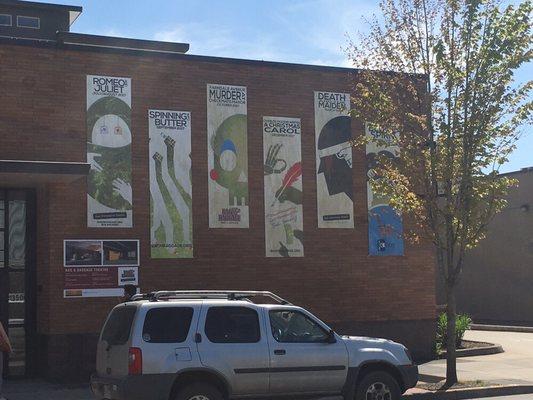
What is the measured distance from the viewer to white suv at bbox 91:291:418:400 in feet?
30.5

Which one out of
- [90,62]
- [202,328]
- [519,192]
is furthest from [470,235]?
[519,192]

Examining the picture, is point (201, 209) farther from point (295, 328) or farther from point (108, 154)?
point (295, 328)

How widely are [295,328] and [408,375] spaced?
6.04ft

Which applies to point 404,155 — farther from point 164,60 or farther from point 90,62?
point 90,62

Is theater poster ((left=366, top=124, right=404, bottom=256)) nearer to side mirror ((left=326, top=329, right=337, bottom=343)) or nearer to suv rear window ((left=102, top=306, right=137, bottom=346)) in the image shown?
side mirror ((left=326, top=329, right=337, bottom=343))

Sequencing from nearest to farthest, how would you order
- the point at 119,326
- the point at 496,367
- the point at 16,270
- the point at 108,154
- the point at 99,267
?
1. the point at 119,326
2. the point at 99,267
3. the point at 16,270
4. the point at 108,154
5. the point at 496,367

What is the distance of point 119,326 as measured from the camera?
391 inches

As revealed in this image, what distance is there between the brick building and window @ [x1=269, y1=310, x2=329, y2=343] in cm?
518

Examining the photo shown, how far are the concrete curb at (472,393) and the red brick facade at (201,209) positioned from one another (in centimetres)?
422

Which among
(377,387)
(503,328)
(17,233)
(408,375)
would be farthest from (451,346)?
(503,328)

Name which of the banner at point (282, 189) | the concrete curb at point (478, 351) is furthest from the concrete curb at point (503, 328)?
the banner at point (282, 189)

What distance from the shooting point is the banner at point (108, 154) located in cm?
1499

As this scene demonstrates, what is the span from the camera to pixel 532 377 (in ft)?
47.9

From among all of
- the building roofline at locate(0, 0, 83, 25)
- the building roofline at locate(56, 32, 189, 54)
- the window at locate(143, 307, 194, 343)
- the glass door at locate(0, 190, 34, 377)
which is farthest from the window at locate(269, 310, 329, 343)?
the building roofline at locate(0, 0, 83, 25)
